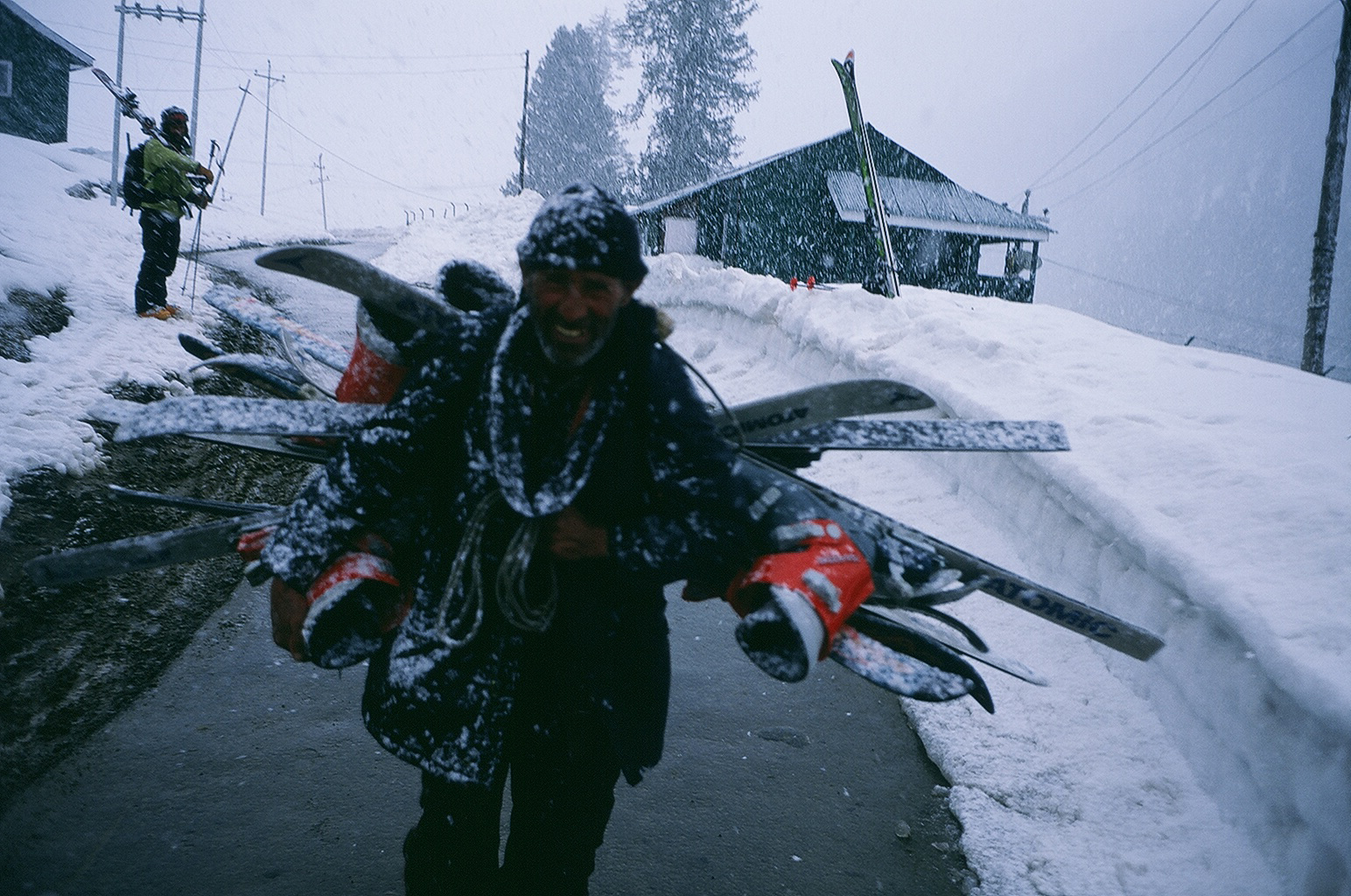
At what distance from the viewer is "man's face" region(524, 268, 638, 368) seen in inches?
57.9

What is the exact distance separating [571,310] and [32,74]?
38.5 meters

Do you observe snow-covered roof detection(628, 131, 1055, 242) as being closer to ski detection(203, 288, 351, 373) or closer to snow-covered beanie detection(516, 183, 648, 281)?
ski detection(203, 288, 351, 373)

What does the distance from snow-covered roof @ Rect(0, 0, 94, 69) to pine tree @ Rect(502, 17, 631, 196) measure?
71.4ft

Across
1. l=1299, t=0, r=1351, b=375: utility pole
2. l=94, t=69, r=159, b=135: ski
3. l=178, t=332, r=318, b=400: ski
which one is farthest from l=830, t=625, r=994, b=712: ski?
l=1299, t=0, r=1351, b=375: utility pole

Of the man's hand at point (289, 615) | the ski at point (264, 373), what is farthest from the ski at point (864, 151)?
the man's hand at point (289, 615)

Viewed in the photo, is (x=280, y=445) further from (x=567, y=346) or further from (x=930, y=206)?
(x=930, y=206)

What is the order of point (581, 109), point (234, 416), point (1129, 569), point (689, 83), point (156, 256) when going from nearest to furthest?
point (234, 416)
point (1129, 569)
point (156, 256)
point (689, 83)
point (581, 109)

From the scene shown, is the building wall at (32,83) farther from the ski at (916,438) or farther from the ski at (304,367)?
the ski at (916,438)

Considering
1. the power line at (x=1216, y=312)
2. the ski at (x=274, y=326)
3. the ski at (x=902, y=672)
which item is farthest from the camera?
the power line at (x=1216, y=312)

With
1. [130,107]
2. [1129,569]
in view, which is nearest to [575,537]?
[1129,569]

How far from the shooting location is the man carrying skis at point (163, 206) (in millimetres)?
7895

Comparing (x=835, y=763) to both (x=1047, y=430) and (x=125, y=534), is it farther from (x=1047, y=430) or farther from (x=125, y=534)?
(x=125, y=534)

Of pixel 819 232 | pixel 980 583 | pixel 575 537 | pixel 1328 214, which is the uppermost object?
pixel 819 232

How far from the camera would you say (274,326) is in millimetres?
2467
